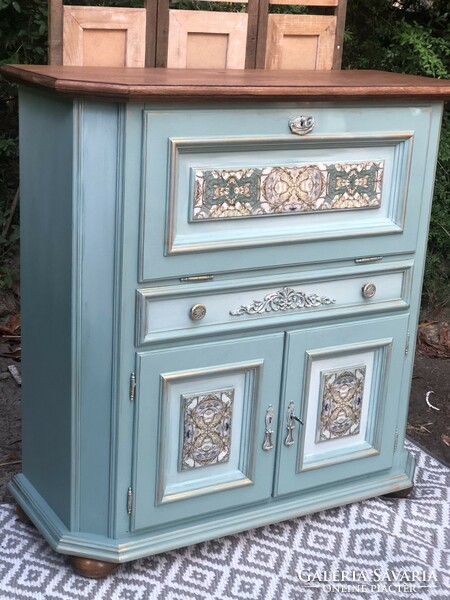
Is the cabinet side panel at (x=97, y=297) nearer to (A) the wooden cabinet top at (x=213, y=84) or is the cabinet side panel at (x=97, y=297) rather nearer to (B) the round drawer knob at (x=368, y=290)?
(A) the wooden cabinet top at (x=213, y=84)

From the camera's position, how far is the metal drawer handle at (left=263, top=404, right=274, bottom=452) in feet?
7.94

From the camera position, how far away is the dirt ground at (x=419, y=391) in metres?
3.10

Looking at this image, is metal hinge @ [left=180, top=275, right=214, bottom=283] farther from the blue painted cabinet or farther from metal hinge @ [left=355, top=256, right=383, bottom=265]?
metal hinge @ [left=355, top=256, right=383, bottom=265]

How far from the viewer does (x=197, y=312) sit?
87.3 inches

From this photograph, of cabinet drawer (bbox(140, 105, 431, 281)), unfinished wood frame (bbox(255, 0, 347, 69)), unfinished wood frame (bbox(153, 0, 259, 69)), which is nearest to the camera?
cabinet drawer (bbox(140, 105, 431, 281))

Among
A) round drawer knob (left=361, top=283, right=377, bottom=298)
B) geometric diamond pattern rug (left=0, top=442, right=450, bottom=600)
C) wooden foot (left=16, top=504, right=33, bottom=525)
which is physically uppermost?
round drawer knob (left=361, top=283, right=377, bottom=298)

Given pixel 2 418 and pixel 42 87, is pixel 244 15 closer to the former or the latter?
pixel 42 87

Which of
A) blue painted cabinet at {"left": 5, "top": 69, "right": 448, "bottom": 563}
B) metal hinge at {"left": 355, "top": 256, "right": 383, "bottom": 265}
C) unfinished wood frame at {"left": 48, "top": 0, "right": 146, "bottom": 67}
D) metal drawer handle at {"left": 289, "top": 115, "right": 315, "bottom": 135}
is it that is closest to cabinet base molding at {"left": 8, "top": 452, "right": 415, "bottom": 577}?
blue painted cabinet at {"left": 5, "top": 69, "right": 448, "bottom": 563}

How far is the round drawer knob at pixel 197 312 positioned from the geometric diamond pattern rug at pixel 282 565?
0.68 metres

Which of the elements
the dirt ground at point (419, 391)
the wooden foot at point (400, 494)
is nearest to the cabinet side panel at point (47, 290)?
the dirt ground at point (419, 391)

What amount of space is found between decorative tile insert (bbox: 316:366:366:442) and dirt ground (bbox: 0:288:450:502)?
0.61 meters

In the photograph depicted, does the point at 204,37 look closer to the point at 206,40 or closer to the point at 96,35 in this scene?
the point at 206,40

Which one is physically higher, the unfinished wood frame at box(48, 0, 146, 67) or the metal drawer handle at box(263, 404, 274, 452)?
the unfinished wood frame at box(48, 0, 146, 67)

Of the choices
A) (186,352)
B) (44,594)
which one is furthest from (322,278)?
(44,594)
